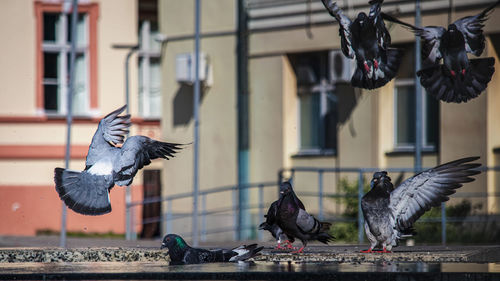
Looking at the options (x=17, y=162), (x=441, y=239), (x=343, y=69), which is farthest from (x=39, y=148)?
(x=441, y=239)

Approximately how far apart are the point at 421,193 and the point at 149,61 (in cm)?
1643

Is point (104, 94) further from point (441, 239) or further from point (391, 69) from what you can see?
point (391, 69)

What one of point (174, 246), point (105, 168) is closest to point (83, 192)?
point (105, 168)

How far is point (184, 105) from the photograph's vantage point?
21.9 metres

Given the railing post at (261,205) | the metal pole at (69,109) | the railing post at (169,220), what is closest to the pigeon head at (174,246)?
the metal pole at (69,109)

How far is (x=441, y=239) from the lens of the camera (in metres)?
16.4

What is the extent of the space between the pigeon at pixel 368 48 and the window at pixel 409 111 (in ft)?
23.2

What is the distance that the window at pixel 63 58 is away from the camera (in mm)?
24281

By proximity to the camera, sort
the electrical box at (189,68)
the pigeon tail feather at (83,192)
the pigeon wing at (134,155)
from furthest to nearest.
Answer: the electrical box at (189,68) → the pigeon wing at (134,155) → the pigeon tail feather at (83,192)

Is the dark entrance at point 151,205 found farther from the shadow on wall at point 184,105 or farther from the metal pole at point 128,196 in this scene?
the shadow on wall at point 184,105

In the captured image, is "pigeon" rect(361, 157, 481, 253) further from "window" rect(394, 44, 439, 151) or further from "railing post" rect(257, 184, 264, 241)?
"railing post" rect(257, 184, 264, 241)

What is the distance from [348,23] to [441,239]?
625cm

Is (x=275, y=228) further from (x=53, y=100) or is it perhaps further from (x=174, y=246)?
(x=53, y=100)

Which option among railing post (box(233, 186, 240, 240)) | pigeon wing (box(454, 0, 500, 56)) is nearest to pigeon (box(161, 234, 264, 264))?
pigeon wing (box(454, 0, 500, 56))
